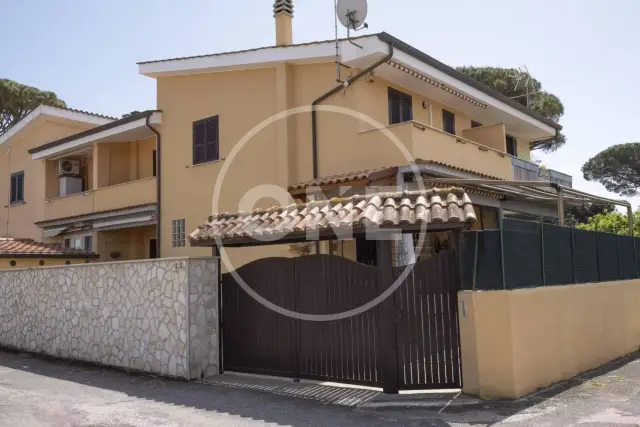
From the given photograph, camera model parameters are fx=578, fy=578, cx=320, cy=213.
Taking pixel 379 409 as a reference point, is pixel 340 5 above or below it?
above

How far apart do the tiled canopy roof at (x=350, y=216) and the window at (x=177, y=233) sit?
7.97 m

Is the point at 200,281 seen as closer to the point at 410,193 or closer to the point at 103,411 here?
the point at 103,411

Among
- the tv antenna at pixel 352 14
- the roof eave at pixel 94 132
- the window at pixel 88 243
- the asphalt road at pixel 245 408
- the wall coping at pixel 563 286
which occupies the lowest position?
the asphalt road at pixel 245 408

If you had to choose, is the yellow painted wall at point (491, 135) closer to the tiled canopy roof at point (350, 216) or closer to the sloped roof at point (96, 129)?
the sloped roof at point (96, 129)

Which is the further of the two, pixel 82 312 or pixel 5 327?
pixel 5 327

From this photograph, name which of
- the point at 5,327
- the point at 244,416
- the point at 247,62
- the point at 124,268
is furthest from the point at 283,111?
the point at 244,416

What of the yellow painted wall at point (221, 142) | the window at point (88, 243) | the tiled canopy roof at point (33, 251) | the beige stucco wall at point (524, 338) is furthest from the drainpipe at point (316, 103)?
the window at point (88, 243)

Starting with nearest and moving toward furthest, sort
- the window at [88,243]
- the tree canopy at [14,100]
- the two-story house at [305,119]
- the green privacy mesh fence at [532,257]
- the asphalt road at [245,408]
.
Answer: the asphalt road at [245,408] < the green privacy mesh fence at [532,257] < the two-story house at [305,119] < the window at [88,243] < the tree canopy at [14,100]

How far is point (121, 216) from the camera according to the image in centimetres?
1955

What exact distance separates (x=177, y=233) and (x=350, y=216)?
10.8m

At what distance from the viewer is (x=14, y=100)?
37344 millimetres

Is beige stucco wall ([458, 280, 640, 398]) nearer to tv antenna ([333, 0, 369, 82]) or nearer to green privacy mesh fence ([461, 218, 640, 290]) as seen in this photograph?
green privacy mesh fence ([461, 218, 640, 290])

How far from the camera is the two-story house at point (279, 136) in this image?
14234 mm

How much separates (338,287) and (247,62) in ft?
29.7
